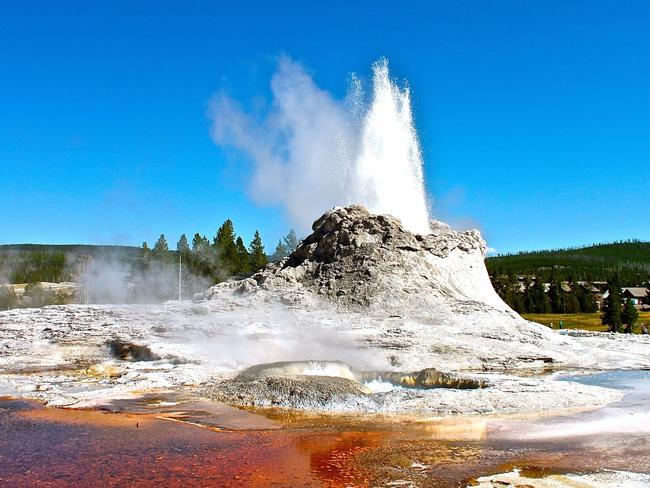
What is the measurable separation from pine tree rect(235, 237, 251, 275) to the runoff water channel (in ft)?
165

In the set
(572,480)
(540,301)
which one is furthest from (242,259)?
(572,480)

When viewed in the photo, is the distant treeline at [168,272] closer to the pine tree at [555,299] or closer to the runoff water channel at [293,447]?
the pine tree at [555,299]

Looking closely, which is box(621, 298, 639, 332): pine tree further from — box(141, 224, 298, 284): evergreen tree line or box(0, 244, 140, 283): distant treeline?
box(0, 244, 140, 283): distant treeline

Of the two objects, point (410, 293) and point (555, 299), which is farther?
point (555, 299)

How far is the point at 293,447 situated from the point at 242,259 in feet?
186

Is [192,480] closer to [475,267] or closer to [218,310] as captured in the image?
[218,310]

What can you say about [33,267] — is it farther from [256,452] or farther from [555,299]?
[256,452]

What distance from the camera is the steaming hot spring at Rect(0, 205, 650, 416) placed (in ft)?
56.1

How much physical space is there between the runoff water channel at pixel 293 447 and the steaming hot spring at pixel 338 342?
1.66 meters

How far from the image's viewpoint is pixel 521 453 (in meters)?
11.2

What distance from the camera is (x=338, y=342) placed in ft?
81.6

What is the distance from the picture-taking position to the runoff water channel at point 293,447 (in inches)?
387

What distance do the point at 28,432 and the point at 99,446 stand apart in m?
2.26

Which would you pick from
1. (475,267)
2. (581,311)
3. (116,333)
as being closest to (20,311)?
(116,333)
